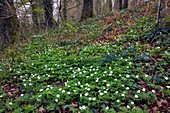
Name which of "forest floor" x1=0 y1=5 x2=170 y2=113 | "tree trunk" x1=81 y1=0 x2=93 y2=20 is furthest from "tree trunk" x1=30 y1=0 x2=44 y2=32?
"tree trunk" x1=81 y1=0 x2=93 y2=20

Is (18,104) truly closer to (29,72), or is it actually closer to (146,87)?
(29,72)

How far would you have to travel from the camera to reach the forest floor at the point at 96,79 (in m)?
3.19

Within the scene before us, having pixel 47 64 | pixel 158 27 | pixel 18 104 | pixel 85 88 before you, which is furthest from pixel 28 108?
→ pixel 158 27

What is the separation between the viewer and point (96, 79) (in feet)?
12.9

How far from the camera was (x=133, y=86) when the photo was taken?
359cm

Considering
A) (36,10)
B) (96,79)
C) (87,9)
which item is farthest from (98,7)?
(96,79)

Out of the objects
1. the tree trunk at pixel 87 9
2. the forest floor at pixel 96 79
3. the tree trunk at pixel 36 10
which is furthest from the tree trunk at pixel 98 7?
the forest floor at pixel 96 79

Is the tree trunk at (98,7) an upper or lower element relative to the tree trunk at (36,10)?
upper

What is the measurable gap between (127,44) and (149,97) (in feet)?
10.0

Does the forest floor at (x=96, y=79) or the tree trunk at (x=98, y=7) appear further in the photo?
the tree trunk at (x=98, y=7)

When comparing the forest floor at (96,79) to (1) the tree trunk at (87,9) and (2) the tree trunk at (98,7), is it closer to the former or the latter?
(1) the tree trunk at (87,9)

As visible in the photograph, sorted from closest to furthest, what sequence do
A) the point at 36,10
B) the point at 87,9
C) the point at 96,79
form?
1. the point at 96,79
2. the point at 36,10
3. the point at 87,9

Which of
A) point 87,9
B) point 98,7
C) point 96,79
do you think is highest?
point 98,7

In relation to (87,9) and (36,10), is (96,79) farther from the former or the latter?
(87,9)
